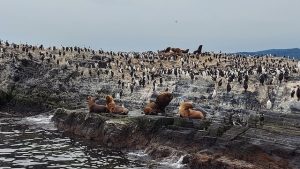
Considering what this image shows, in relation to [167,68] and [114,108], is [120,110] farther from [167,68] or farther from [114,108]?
[167,68]

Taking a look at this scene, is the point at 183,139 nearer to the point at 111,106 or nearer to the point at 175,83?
the point at 111,106

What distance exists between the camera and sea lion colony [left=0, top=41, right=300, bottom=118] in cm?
4316

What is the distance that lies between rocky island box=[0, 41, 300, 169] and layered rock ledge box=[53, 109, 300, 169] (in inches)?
2.4

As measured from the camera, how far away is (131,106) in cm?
5059

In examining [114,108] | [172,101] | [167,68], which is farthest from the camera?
[167,68]

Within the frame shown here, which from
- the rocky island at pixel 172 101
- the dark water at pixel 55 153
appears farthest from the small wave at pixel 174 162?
the rocky island at pixel 172 101

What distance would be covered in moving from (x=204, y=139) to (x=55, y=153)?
10.5m

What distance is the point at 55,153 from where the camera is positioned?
113 feet

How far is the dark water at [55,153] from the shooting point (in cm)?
3070

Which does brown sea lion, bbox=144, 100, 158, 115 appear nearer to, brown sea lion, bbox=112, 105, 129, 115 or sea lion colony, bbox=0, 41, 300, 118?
sea lion colony, bbox=0, 41, 300, 118

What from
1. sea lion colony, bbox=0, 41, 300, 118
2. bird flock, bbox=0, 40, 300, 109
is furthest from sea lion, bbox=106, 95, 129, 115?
bird flock, bbox=0, 40, 300, 109

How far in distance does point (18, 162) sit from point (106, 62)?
3889cm

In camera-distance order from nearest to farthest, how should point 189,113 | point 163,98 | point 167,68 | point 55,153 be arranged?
1. point 55,153
2. point 189,113
3. point 163,98
4. point 167,68

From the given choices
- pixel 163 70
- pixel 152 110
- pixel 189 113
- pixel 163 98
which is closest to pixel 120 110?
pixel 152 110
